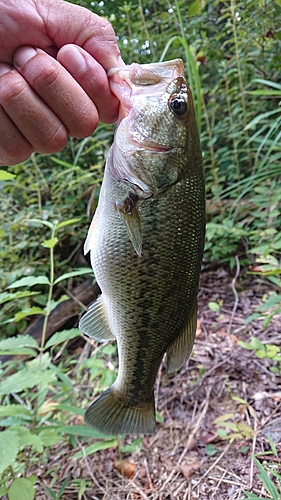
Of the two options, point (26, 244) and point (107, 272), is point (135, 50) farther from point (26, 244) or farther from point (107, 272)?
point (107, 272)

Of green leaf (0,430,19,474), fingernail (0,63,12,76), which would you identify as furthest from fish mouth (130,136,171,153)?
green leaf (0,430,19,474)

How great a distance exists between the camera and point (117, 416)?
4.01 feet

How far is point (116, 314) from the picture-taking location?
1.16 m

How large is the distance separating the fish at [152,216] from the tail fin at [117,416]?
0.03m

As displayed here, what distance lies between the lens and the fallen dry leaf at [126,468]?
5.49 ft

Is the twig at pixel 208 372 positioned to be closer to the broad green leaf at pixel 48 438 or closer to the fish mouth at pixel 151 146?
the broad green leaf at pixel 48 438

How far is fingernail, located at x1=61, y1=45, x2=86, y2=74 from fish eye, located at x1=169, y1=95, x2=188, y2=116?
0.81 feet

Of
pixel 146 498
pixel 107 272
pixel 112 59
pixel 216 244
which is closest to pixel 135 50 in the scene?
pixel 216 244

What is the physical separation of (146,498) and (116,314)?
89cm

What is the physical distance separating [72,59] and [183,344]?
0.83 meters

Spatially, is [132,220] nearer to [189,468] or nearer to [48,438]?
[48,438]

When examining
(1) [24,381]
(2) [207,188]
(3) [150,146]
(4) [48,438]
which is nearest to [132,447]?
(4) [48,438]

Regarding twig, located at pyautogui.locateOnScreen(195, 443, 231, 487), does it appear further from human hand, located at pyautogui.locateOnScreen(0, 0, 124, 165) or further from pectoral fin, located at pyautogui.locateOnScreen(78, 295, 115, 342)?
human hand, located at pyautogui.locateOnScreen(0, 0, 124, 165)

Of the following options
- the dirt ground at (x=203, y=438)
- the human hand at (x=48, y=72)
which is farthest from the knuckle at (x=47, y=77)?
the dirt ground at (x=203, y=438)
